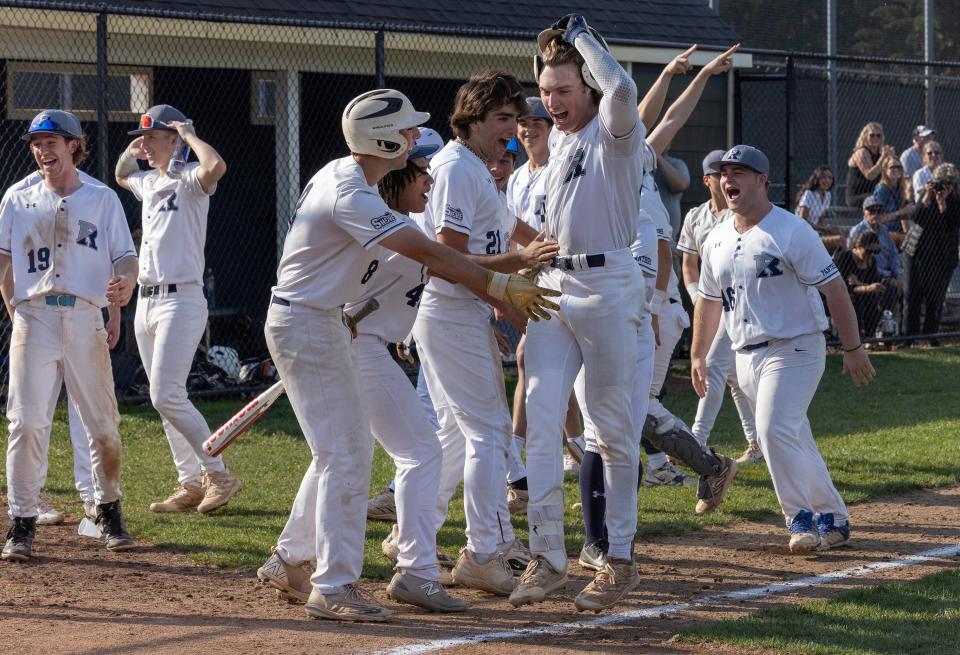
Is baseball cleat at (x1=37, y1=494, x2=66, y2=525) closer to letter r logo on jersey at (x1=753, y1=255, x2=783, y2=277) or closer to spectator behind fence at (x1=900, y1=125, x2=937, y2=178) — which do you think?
letter r logo on jersey at (x1=753, y1=255, x2=783, y2=277)

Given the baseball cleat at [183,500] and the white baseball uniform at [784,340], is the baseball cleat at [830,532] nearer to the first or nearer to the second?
the white baseball uniform at [784,340]

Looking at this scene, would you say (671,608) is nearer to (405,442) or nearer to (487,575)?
(487,575)

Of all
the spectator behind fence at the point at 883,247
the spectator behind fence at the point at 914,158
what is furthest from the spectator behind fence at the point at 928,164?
the spectator behind fence at the point at 883,247

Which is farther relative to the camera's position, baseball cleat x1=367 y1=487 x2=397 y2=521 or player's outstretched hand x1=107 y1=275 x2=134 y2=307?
baseball cleat x1=367 y1=487 x2=397 y2=521

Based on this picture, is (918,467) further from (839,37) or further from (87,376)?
(839,37)

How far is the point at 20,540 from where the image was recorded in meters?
6.66

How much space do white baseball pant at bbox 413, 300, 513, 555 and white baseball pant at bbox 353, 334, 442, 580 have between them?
197 millimetres

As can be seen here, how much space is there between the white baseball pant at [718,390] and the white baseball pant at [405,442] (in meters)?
3.39

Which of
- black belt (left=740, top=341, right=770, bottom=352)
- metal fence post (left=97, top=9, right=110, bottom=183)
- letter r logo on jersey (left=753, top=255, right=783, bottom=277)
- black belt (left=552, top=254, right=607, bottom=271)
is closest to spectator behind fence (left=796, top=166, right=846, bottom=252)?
metal fence post (left=97, top=9, right=110, bottom=183)

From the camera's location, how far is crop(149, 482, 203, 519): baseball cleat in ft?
25.5

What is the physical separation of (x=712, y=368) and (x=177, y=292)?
3.45 meters

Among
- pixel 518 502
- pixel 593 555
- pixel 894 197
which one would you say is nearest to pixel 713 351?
pixel 518 502

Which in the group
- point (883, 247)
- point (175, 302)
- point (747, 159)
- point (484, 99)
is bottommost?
point (175, 302)

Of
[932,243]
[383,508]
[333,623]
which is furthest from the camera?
[932,243]
